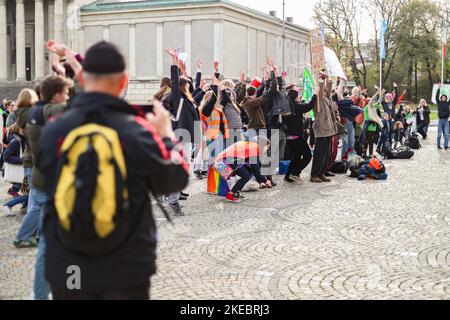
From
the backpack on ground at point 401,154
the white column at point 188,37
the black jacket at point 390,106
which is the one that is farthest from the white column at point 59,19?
the backpack on ground at point 401,154

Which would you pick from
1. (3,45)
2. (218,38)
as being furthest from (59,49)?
(3,45)

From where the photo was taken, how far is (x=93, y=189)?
2.77 meters

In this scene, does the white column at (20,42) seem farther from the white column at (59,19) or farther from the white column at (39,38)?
the white column at (59,19)

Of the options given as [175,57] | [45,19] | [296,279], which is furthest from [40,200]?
[45,19]

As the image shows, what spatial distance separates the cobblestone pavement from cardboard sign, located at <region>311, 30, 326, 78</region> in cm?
300

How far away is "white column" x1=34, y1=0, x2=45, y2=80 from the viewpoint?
63.3m

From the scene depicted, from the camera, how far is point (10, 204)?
31.4ft

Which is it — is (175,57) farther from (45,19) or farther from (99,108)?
(45,19)

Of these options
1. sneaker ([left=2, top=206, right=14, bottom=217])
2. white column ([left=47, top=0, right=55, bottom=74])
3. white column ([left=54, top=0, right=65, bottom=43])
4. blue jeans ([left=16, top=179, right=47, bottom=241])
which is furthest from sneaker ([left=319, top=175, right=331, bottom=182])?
white column ([left=47, top=0, right=55, bottom=74])

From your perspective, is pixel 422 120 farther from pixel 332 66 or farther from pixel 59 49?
pixel 59 49

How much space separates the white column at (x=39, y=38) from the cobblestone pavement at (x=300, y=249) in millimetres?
55435

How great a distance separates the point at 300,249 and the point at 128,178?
Answer: 15.5ft

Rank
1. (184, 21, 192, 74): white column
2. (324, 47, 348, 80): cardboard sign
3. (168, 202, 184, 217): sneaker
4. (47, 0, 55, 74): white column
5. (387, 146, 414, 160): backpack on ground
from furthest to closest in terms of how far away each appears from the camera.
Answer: (47, 0, 55, 74): white column < (184, 21, 192, 74): white column < (387, 146, 414, 160): backpack on ground < (324, 47, 348, 80): cardboard sign < (168, 202, 184, 217): sneaker

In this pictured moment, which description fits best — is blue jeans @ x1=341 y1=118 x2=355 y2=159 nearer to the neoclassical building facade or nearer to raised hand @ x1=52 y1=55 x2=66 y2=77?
raised hand @ x1=52 y1=55 x2=66 y2=77
